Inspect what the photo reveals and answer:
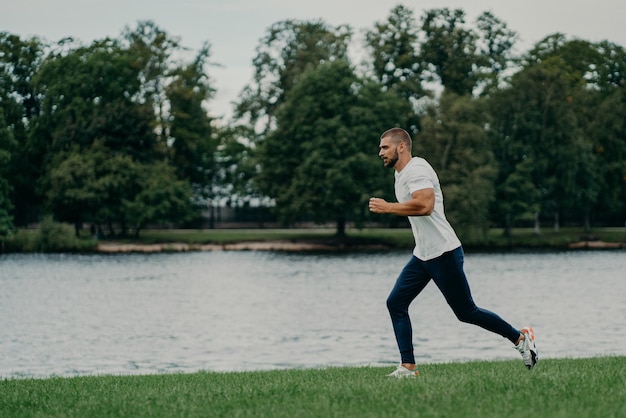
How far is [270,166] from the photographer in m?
75.1

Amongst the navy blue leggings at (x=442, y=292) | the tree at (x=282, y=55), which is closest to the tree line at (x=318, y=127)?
the tree at (x=282, y=55)

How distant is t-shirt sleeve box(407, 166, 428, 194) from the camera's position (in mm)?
9438

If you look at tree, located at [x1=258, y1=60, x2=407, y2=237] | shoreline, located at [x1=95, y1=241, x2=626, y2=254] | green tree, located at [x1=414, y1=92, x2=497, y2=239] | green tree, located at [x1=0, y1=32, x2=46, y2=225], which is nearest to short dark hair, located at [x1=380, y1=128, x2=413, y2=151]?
green tree, located at [x1=414, y1=92, x2=497, y2=239]

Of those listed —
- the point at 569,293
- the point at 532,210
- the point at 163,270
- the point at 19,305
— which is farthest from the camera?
the point at 532,210

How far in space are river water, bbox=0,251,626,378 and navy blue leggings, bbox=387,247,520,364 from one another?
1114cm

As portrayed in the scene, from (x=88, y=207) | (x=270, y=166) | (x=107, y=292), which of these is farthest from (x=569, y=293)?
(x=88, y=207)

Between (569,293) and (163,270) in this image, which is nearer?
(569,293)

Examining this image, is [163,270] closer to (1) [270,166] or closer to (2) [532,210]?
(1) [270,166]

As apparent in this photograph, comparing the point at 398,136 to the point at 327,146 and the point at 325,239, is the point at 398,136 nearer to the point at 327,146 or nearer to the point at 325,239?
the point at 327,146

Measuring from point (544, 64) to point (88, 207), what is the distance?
3725 cm

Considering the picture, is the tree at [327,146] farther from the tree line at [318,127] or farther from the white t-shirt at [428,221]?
the white t-shirt at [428,221]

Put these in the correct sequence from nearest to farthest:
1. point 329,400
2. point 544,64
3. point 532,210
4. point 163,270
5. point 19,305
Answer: point 329,400 → point 19,305 → point 163,270 → point 532,210 → point 544,64

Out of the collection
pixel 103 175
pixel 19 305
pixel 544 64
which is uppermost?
pixel 544 64

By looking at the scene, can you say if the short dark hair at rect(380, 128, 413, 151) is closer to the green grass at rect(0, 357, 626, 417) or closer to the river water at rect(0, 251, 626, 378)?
the green grass at rect(0, 357, 626, 417)
